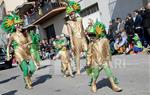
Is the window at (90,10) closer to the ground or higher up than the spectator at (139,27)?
higher up

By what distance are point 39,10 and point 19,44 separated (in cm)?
3105

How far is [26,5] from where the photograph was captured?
47.7m

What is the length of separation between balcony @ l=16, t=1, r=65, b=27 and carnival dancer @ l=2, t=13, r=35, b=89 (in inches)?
927

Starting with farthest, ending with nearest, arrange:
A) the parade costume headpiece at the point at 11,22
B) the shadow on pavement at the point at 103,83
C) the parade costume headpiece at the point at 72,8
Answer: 1. the parade costume headpiece at the point at 72,8
2. the parade costume headpiece at the point at 11,22
3. the shadow on pavement at the point at 103,83

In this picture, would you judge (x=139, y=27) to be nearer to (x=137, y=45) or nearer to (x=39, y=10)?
(x=137, y=45)

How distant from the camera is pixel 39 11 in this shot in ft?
139

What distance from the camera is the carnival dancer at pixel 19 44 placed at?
11.6m

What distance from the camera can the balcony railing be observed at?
122 feet

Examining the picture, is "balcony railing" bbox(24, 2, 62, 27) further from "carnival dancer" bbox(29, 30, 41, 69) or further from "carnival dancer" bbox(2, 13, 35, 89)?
"carnival dancer" bbox(2, 13, 35, 89)

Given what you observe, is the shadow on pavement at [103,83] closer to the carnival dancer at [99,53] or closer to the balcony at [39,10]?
the carnival dancer at [99,53]

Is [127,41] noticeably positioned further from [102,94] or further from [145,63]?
[102,94]

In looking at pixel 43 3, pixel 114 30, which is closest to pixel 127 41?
pixel 114 30

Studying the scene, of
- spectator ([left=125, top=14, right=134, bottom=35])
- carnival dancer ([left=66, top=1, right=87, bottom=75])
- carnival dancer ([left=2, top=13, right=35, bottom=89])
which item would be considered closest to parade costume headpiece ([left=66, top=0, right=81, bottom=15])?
carnival dancer ([left=66, top=1, right=87, bottom=75])

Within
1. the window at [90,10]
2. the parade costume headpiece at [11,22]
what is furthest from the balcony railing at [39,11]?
the parade costume headpiece at [11,22]
